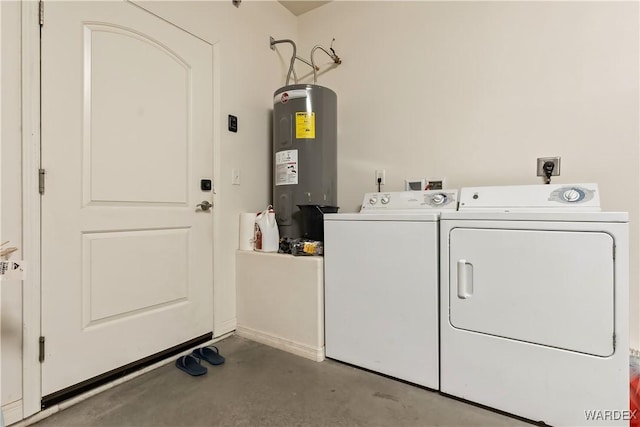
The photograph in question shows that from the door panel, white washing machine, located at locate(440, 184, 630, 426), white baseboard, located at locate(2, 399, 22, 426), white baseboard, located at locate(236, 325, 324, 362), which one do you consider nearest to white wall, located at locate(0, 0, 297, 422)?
white baseboard, located at locate(2, 399, 22, 426)

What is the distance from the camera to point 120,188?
161 centimetres

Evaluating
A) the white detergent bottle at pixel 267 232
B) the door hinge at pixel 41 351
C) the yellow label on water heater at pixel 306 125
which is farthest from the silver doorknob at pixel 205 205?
the door hinge at pixel 41 351

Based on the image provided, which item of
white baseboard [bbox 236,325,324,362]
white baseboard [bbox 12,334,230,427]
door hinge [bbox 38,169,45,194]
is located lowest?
white baseboard [bbox 12,334,230,427]

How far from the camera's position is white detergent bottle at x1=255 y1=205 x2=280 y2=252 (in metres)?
2.11

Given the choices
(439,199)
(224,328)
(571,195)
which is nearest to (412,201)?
(439,199)

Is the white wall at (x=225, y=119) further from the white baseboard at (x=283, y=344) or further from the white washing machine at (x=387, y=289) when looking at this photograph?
the white washing machine at (x=387, y=289)

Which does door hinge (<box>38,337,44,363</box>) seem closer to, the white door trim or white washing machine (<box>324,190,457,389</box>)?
the white door trim

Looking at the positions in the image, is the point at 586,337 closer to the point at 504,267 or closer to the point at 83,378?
the point at 504,267

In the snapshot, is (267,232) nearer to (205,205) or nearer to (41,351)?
(205,205)

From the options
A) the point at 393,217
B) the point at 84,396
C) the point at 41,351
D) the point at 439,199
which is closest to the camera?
the point at 41,351

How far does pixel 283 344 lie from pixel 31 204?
1446 millimetres

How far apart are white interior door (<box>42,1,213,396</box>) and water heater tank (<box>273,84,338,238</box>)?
0.47 metres

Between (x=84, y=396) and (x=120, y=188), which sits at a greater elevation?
(x=120, y=188)

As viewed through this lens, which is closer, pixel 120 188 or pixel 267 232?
pixel 120 188
